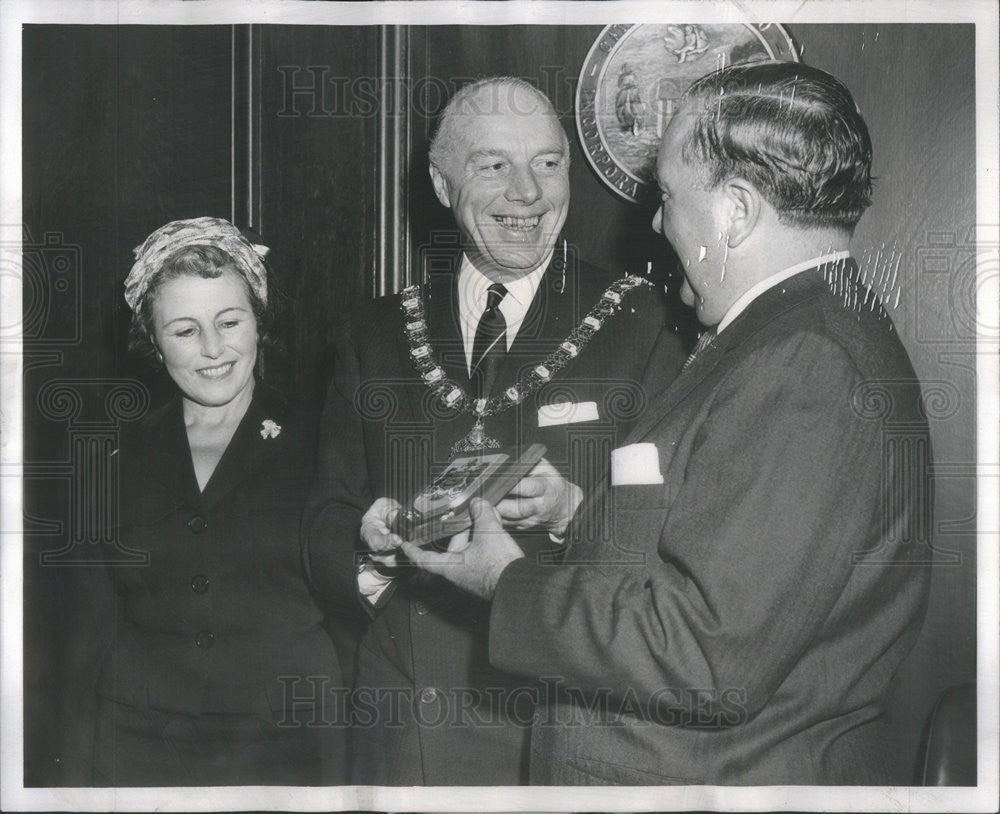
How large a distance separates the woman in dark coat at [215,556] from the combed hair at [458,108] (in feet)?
1.64

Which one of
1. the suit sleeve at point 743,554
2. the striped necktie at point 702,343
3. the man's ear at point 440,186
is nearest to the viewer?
the suit sleeve at point 743,554

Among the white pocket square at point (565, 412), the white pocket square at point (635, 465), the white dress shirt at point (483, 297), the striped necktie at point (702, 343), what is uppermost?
the white dress shirt at point (483, 297)

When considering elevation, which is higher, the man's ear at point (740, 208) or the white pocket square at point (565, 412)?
the man's ear at point (740, 208)

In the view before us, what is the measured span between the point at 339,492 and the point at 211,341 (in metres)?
0.47

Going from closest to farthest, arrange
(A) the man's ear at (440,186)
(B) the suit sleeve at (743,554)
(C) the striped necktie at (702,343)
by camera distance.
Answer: (B) the suit sleeve at (743,554) → (C) the striped necktie at (702,343) → (A) the man's ear at (440,186)

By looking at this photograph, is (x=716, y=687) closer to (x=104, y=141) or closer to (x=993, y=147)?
(x=993, y=147)

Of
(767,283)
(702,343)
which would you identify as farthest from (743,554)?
(767,283)

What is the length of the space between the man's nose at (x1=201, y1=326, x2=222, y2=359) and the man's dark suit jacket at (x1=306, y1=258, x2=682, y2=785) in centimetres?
28

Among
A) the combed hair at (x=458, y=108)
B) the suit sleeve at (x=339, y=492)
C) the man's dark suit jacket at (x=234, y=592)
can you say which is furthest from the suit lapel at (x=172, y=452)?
the combed hair at (x=458, y=108)

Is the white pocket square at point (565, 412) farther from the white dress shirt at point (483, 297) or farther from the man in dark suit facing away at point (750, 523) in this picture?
the white dress shirt at point (483, 297)

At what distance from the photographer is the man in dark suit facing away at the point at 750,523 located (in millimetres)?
2191

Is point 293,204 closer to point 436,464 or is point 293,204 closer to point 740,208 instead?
point 436,464

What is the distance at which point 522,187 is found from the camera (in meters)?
2.39

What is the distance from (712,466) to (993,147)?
1.09 metres
